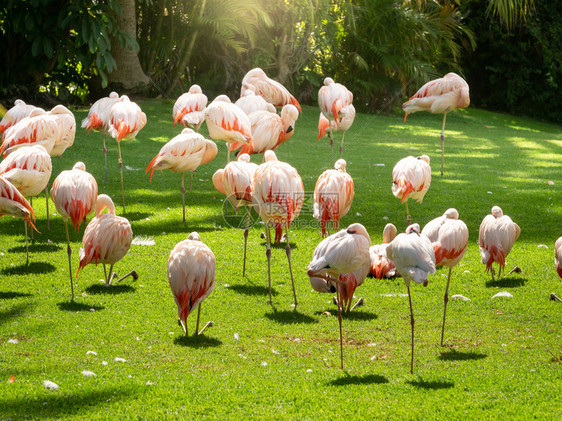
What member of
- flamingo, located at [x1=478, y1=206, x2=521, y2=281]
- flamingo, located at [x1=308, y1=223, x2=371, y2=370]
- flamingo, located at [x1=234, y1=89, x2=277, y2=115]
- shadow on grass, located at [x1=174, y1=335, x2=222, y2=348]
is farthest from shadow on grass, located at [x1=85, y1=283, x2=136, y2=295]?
flamingo, located at [x1=234, y1=89, x2=277, y2=115]

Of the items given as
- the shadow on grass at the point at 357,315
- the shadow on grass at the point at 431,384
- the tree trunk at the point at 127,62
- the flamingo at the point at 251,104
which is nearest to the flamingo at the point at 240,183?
the shadow on grass at the point at 357,315

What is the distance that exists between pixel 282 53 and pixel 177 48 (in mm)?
2675

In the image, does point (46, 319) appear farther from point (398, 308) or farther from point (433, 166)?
point (433, 166)

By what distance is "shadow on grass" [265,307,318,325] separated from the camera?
177 inches

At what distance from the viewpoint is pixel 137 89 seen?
14172mm

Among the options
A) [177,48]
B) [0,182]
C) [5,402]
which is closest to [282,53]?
[177,48]

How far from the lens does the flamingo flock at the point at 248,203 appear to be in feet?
12.5

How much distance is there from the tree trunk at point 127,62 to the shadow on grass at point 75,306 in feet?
31.7

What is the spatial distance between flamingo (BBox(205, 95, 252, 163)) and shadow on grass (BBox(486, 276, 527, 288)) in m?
2.89

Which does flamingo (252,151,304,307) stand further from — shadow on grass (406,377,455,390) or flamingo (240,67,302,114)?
flamingo (240,67,302,114)

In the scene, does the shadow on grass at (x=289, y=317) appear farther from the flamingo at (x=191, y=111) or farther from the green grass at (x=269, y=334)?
the flamingo at (x=191, y=111)

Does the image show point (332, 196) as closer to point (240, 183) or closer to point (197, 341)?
point (240, 183)

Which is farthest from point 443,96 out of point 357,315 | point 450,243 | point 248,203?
point 357,315

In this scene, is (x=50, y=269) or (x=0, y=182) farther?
(x=50, y=269)
